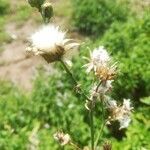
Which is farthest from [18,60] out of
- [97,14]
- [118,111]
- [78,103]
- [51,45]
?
[51,45]

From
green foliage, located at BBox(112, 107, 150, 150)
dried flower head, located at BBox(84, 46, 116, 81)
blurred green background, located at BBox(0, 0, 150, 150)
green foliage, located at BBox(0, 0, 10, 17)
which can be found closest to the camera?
dried flower head, located at BBox(84, 46, 116, 81)

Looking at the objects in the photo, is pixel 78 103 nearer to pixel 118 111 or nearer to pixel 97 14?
pixel 118 111

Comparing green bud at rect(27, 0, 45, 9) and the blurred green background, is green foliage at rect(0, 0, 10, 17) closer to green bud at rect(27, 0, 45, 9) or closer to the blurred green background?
the blurred green background

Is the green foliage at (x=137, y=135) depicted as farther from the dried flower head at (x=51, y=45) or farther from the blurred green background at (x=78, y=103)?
the dried flower head at (x=51, y=45)

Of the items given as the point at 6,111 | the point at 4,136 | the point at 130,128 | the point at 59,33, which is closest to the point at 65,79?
the point at 6,111

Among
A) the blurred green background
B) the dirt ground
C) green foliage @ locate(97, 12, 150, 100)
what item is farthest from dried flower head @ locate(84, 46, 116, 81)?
the dirt ground

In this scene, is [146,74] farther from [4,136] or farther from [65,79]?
[4,136]

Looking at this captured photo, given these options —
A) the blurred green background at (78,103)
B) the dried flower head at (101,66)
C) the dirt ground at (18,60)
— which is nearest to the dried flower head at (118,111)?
the dried flower head at (101,66)
